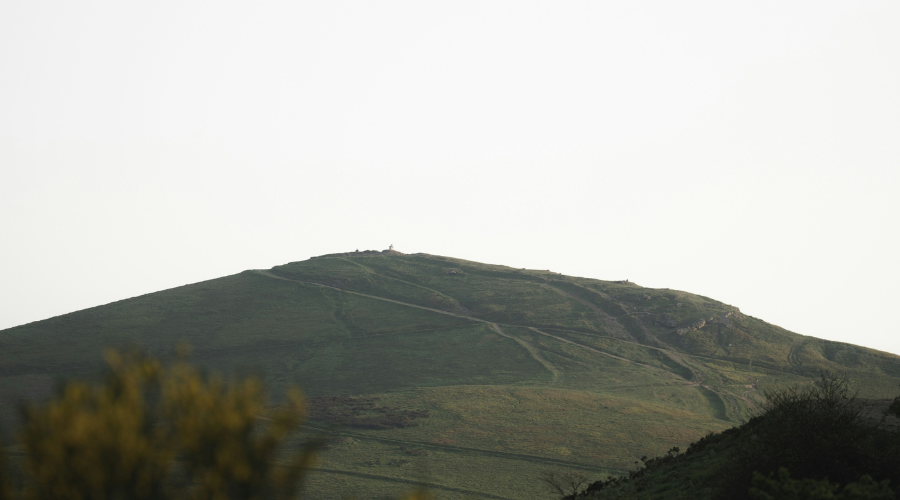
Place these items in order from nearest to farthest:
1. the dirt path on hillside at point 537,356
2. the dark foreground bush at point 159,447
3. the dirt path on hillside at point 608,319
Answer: the dark foreground bush at point 159,447 → the dirt path on hillside at point 537,356 → the dirt path on hillside at point 608,319

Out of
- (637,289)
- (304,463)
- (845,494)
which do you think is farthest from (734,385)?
(304,463)

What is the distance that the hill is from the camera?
61.1 meters

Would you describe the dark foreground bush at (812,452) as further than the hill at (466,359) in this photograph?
No

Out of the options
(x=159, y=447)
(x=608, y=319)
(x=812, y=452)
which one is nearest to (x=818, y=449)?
(x=812, y=452)

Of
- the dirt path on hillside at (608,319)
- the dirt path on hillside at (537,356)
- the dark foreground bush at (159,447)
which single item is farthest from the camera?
the dirt path on hillside at (608,319)

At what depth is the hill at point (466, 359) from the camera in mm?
61125

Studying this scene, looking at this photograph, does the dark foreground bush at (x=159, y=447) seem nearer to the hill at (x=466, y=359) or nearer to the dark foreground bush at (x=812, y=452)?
the dark foreground bush at (x=812, y=452)

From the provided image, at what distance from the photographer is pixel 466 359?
93438mm

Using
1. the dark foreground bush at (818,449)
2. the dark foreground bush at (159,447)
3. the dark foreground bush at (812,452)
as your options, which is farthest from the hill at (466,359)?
the dark foreground bush at (159,447)

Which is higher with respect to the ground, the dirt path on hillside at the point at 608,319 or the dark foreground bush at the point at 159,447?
the dirt path on hillside at the point at 608,319

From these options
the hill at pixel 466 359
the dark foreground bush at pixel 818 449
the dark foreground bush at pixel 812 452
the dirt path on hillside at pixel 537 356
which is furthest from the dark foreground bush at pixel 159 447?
the dirt path on hillside at pixel 537 356

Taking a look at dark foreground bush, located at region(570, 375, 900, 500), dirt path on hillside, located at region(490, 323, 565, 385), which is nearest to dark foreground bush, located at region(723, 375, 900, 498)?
dark foreground bush, located at region(570, 375, 900, 500)

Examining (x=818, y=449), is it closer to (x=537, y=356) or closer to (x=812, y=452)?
(x=812, y=452)

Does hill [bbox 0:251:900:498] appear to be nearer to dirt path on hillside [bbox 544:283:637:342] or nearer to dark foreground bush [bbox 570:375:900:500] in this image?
dirt path on hillside [bbox 544:283:637:342]
